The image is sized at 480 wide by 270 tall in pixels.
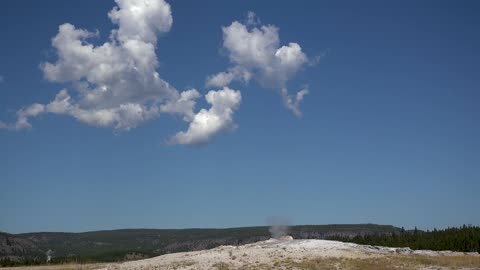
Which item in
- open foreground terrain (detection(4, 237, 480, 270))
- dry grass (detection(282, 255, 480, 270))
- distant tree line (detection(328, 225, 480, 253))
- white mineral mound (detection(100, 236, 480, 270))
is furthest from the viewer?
distant tree line (detection(328, 225, 480, 253))

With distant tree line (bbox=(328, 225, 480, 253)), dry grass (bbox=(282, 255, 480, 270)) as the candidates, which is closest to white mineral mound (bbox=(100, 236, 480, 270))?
dry grass (bbox=(282, 255, 480, 270))

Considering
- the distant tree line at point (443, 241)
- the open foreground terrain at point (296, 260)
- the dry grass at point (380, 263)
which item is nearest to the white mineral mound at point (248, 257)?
the open foreground terrain at point (296, 260)

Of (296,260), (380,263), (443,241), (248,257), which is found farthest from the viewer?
(443,241)

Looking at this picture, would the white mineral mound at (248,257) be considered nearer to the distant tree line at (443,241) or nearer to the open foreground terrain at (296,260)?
the open foreground terrain at (296,260)

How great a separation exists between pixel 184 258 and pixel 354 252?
16.0 metres

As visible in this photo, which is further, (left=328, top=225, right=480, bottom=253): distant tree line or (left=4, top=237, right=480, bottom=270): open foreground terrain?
(left=328, top=225, right=480, bottom=253): distant tree line

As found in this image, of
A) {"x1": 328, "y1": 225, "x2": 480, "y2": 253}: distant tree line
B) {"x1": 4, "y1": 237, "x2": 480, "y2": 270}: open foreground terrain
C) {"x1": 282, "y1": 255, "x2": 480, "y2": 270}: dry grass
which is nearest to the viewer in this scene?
{"x1": 282, "y1": 255, "x2": 480, "y2": 270}: dry grass

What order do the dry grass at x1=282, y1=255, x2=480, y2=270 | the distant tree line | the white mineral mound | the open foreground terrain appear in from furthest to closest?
the distant tree line, the white mineral mound, the open foreground terrain, the dry grass at x1=282, y1=255, x2=480, y2=270

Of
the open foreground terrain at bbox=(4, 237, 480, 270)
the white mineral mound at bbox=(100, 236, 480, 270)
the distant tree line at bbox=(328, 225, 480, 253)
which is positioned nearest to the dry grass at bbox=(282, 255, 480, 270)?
the open foreground terrain at bbox=(4, 237, 480, 270)

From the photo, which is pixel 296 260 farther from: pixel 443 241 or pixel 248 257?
pixel 443 241

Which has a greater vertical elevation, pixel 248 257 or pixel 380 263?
pixel 248 257

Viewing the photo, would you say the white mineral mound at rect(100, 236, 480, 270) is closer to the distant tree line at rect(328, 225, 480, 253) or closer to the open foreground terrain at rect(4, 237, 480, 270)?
the open foreground terrain at rect(4, 237, 480, 270)

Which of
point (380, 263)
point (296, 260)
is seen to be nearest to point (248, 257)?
point (296, 260)

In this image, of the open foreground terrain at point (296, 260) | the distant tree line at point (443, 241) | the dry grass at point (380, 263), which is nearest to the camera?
the dry grass at point (380, 263)
